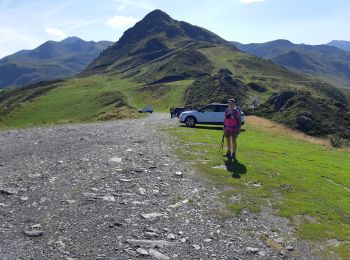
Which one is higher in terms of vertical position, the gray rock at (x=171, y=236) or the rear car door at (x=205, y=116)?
the rear car door at (x=205, y=116)

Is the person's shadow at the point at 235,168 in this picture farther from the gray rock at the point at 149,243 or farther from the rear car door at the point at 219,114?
the rear car door at the point at 219,114

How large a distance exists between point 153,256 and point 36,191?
6750mm

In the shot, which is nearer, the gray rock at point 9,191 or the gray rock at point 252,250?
A: the gray rock at point 252,250

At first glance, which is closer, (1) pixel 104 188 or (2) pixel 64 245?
(2) pixel 64 245

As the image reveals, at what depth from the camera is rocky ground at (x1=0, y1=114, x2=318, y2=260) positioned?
10.6 m

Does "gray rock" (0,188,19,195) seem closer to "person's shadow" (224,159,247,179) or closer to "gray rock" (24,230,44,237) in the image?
"gray rock" (24,230,44,237)

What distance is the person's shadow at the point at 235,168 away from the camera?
19594mm

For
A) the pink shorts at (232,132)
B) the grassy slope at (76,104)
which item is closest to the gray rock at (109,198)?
the pink shorts at (232,132)

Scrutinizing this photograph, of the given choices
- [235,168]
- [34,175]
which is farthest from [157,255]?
[235,168]

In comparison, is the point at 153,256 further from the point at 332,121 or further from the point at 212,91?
the point at 212,91

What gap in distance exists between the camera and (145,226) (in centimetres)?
1213

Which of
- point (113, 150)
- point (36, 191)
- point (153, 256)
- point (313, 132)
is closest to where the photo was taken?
point (153, 256)

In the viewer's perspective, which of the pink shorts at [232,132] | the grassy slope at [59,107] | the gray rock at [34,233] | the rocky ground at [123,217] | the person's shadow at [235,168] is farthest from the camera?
the grassy slope at [59,107]

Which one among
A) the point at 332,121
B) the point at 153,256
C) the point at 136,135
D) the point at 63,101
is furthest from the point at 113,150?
the point at 63,101
